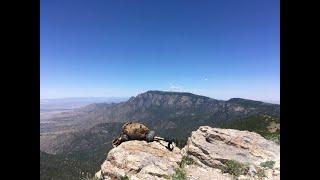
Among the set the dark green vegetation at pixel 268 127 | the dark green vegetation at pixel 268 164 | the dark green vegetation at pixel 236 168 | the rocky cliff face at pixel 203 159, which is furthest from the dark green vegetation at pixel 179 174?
the dark green vegetation at pixel 268 127

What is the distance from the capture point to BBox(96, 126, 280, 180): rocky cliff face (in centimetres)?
2006

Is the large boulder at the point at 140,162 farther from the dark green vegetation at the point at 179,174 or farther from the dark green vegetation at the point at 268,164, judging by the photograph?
the dark green vegetation at the point at 268,164

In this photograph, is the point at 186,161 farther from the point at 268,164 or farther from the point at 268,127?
the point at 268,127

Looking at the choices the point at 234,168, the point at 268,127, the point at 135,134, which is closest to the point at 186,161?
the point at 234,168

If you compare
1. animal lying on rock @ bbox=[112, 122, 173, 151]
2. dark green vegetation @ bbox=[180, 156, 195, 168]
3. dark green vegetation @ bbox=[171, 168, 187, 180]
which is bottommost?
dark green vegetation @ bbox=[171, 168, 187, 180]

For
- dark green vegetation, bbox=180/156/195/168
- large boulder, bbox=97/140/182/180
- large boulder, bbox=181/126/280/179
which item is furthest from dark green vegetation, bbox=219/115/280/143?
large boulder, bbox=97/140/182/180

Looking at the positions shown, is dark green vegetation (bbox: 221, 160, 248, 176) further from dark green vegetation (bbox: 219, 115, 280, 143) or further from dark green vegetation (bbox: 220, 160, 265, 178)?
dark green vegetation (bbox: 219, 115, 280, 143)
